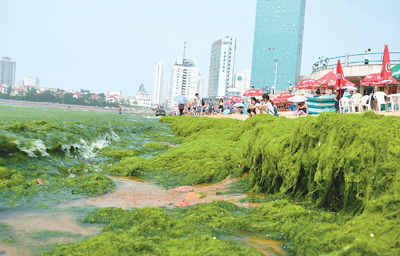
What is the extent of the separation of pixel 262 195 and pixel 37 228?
2.69 meters

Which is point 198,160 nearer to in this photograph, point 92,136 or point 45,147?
→ point 45,147

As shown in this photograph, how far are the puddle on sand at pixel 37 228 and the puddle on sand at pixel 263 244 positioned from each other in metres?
1.23

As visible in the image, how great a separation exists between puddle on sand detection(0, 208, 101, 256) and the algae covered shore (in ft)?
0.14

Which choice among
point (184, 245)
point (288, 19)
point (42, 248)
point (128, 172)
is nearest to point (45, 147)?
point (128, 172)

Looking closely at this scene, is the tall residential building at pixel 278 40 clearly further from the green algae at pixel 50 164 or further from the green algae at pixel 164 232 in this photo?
the green algae at pixel 164 232

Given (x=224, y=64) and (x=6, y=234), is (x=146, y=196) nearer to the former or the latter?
(x=6, y=234)

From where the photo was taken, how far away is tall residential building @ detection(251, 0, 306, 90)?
378 feet

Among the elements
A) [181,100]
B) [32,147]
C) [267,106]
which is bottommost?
[32,147]

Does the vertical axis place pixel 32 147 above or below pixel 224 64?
below

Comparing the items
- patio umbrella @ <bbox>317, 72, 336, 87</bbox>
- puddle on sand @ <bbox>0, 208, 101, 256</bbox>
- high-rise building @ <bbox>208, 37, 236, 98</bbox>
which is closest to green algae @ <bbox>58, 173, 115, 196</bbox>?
puddle on sand @ <bbox>0, 208, 101, 256</bbox>

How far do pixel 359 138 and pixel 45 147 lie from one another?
5349 millimetres

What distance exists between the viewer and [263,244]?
2.61 m

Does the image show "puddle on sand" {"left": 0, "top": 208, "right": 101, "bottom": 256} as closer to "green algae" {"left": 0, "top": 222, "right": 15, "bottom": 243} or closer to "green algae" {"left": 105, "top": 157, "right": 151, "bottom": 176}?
"green algae" {"left": 0, "top": 222, "right": 15, "bottom": 243}

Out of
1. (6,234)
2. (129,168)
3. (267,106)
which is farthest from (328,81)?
(6,234)
